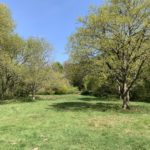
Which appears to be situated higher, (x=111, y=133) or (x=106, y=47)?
(x=106, y=47)

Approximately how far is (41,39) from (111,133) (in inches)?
1142

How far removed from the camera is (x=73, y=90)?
67000mm

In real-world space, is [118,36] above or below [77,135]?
above

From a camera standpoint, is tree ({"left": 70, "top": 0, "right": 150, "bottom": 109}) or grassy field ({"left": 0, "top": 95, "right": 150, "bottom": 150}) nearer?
grassy field ({"left": 0, "top": 95, "right": 150, "bottom": 150})

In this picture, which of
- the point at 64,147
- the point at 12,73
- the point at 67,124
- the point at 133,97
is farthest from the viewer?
the point at 133,97

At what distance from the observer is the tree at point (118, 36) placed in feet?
71.3

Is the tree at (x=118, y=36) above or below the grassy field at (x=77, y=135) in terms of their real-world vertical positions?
above

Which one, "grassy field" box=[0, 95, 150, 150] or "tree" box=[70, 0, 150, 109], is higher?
"tree" box=[70, 0, 150, 109]

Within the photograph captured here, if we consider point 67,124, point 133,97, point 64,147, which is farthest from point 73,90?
point 64,147

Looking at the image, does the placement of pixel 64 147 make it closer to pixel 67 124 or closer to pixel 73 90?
pixel 67 124

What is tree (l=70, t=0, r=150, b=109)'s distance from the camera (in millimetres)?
21734

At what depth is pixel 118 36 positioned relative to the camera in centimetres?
2206

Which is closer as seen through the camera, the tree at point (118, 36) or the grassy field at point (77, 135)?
the grassy field at point (77, 135)

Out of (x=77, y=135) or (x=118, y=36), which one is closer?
(x=77, y=135)
